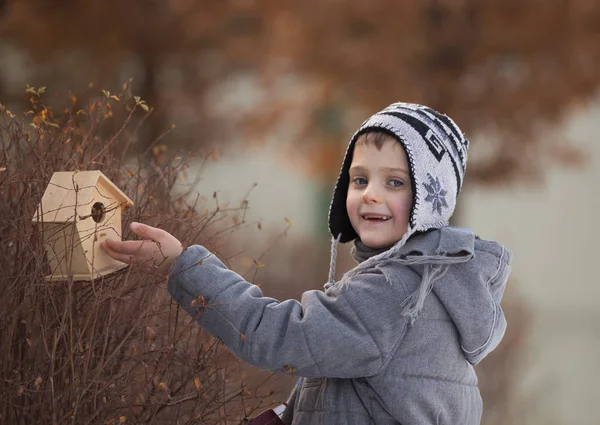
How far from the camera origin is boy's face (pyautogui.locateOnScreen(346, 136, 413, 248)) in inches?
101

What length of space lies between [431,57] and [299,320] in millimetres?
6123

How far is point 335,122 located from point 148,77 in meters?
2.20

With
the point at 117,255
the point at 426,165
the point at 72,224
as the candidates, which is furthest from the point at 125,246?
the point at 426,165

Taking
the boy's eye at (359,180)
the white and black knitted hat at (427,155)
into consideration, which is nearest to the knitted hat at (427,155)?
the white and black knitted hat at (427,155)

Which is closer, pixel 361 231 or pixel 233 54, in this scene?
pixel 361 231

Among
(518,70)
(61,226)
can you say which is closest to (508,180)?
(518,70)

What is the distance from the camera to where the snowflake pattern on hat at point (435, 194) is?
257cm

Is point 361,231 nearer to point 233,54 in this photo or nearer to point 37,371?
point 37,371

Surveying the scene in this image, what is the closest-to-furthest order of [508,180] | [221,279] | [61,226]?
[61,226] → [221,279] → [508,180]

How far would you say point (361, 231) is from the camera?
8.59 ft

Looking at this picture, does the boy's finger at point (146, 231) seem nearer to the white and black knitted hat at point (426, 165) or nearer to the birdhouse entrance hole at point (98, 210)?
the birdhouse entrance hole at point (98, 210)

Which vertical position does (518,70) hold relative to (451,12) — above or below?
below

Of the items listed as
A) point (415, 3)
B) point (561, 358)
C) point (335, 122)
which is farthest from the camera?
point (561, 358)

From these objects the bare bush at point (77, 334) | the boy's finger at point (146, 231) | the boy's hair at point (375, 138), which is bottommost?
the bare bush at point (77, 334)
